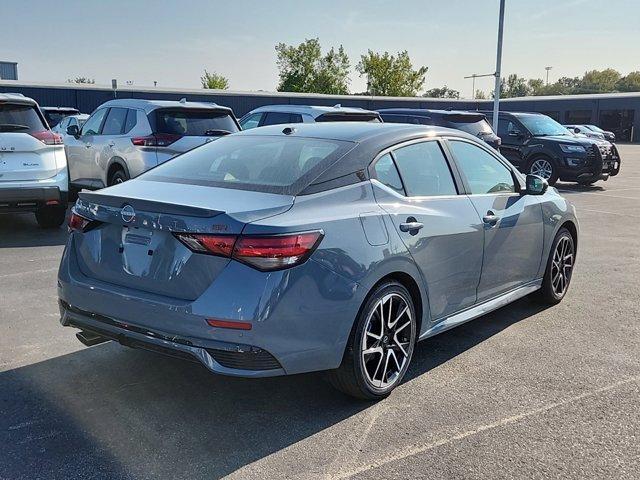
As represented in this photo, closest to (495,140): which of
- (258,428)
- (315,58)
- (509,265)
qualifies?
(509,265)

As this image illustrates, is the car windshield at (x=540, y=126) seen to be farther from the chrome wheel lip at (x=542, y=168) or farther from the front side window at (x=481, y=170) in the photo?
the front side window at (x=481, y=170)

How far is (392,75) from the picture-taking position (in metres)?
68.9

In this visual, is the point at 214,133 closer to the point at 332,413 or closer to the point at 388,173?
the point at 388,173

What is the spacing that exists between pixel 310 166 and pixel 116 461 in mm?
1883

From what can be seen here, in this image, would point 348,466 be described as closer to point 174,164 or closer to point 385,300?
point 385,300

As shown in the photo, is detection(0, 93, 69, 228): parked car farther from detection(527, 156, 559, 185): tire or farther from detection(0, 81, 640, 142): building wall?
detection(0, 81, 640, 142): building wall

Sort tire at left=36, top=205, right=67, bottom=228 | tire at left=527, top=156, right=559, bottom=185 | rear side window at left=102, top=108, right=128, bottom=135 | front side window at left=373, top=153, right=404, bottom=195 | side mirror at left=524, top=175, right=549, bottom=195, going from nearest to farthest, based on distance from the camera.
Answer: front side window at left=373, top=153, right=404, bottom=195, side mirror at left=524, top=175, right=549, bottom=195, tire at left=36, top=205, right=67, bottom=228, rear side window at left=102, top=108, right=128, bottom=135, tire at left=527, top=156, right=559, bottom=185

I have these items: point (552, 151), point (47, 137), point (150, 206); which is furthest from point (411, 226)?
point (552, 151)

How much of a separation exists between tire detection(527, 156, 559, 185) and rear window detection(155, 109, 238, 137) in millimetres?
9042

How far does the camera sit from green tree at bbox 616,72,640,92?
122 metres

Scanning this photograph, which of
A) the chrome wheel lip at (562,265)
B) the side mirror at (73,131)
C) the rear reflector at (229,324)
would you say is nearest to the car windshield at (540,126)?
the side mirror at (73,131)

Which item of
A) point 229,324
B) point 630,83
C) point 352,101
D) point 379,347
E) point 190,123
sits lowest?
point 379,347

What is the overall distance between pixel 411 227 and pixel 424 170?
1.95 ft

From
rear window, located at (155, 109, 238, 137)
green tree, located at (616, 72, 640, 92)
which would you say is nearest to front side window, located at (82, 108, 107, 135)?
rear window, located at (155, 109, 238, 137)
